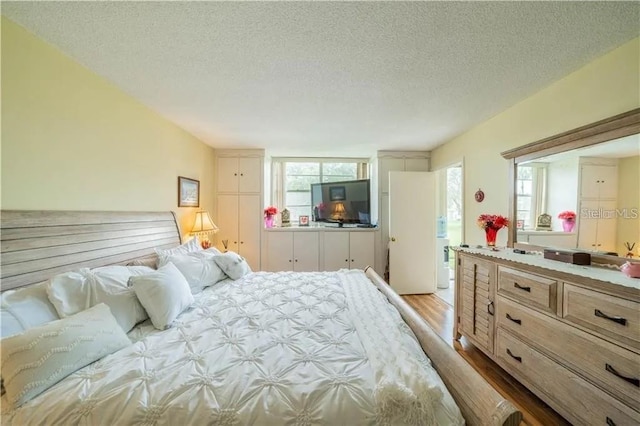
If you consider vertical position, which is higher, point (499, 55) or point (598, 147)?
point (499, 55)

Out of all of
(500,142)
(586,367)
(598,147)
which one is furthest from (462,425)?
(500,142)

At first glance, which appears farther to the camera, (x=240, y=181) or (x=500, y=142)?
(x=240, y=181)

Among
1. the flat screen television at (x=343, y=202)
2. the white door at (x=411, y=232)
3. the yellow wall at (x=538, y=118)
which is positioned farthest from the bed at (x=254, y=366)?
the flat screen television at (x=343, y=202)

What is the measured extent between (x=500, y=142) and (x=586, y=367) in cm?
207

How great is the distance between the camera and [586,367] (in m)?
1.36

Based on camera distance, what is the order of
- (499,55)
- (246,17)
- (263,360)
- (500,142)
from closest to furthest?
(263,360)
(246,17)
(499,55)
(500,142)

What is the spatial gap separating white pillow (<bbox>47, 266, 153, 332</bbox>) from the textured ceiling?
1.45m

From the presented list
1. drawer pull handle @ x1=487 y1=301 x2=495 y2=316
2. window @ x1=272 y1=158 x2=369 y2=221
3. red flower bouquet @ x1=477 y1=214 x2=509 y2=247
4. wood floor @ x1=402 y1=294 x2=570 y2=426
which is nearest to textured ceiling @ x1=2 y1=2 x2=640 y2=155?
red flower bouquet @ x1=477 y1=214 x2=509 y2=247

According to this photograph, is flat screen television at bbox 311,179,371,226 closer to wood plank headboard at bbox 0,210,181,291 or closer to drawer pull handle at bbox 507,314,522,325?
drawer pull handle at bbox 507,314,522,325

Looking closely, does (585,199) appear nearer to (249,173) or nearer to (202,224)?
(202,224)

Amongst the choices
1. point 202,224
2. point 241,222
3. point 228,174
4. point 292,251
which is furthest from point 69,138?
point 292,251

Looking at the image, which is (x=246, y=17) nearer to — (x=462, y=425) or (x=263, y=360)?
(x=263, y=360)

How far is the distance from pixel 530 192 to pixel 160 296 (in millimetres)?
3082

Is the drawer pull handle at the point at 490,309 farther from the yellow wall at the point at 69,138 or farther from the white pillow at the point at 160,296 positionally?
the yellow wall at the point at 69,138
